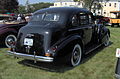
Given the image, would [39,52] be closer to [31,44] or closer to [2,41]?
[31,44]

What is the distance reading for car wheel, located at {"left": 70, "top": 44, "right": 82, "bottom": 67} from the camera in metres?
4.64

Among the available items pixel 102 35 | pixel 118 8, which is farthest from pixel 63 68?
pixel 118 8

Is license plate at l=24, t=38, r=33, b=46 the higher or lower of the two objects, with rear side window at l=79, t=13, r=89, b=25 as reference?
lower

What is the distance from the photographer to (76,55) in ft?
16.2

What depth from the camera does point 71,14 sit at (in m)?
4.96

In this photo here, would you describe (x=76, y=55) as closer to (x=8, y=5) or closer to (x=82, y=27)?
(x=82, y=27)

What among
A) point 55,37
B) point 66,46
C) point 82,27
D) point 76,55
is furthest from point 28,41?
point 82,27

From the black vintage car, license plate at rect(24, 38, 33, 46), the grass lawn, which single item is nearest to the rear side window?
the black vintage car

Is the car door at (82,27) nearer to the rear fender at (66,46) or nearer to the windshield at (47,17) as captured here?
the rear fender at (66,46)

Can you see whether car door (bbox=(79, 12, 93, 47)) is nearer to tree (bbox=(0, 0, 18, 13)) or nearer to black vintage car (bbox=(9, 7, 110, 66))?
black vintage car (bbox=(9, 7, 110, 66))

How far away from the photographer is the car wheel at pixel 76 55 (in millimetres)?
4644

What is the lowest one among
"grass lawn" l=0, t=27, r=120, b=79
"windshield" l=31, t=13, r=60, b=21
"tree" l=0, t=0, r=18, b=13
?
"grass lawn" l=0, t=27, r=120, b=79

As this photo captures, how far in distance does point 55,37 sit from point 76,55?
3.32 ft

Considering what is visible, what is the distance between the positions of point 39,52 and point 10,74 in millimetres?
959
